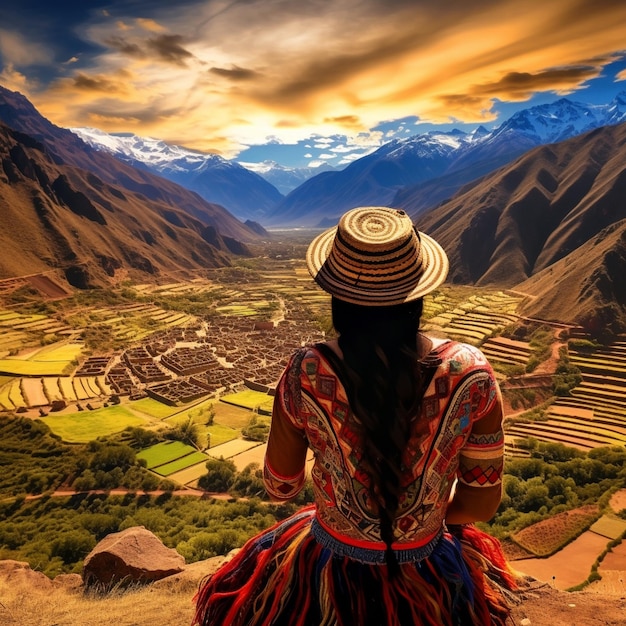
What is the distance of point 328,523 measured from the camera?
207 centimetres

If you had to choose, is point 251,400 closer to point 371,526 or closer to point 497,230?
point 371,526

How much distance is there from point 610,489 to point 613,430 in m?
6.88

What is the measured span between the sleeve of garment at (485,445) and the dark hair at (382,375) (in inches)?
11.8

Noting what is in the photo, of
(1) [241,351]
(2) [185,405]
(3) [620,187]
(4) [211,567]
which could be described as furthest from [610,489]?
(3) [620,187]

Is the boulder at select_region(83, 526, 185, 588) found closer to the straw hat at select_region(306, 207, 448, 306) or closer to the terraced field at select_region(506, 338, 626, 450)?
the straw hat at select_region(306, 207, 448, 306)

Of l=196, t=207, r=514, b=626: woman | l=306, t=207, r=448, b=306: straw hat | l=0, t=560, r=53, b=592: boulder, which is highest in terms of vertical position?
l=306, t=207, r=448, b=306: straw hat

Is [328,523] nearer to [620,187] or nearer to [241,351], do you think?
[241,351]

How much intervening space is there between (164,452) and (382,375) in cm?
2326

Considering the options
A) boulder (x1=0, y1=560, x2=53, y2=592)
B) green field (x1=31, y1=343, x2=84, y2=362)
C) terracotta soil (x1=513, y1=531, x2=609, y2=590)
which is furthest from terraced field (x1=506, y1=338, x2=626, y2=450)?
green field (x1=31, y1=343, x2=84, y2=362)

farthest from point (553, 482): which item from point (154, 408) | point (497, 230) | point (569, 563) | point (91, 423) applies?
point (497, 230)

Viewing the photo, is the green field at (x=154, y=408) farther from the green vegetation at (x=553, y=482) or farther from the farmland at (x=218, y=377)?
the green vegetation at (x=553, y=482)

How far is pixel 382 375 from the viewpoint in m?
1.77

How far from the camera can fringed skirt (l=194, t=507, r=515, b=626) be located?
6.47 ft

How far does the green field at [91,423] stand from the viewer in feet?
79.3
